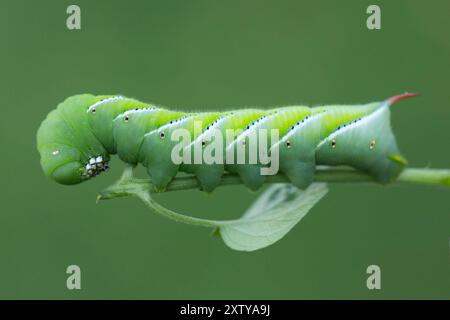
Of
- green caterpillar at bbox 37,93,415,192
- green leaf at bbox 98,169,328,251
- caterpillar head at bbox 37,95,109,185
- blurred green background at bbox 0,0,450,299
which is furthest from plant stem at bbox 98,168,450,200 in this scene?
blurred green background at bbox 0,0,450,299

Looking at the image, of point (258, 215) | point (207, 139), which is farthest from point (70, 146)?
point (258, 215)

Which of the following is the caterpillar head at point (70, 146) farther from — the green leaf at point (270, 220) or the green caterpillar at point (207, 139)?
the green leaf at point (270, 220)

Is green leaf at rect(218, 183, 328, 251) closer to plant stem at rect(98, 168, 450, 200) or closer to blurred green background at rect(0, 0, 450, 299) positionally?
plant stem at rect(98, 168, 450, 200)

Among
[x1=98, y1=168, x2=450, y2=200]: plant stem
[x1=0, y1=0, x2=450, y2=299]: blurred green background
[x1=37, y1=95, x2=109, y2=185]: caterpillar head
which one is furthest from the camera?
[x1=0, y1=0, x2=450, y2=299]: blurred green background

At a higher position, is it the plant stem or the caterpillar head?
the caterpillar head

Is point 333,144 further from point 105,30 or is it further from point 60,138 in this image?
point 105,30

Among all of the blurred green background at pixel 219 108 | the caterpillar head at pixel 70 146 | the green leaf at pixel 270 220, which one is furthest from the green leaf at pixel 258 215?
the blurred green background at pixel 219 108

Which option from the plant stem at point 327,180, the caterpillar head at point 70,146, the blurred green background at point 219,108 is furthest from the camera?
the blurred green background at point 219,108

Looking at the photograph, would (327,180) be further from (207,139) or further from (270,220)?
(207,139)
